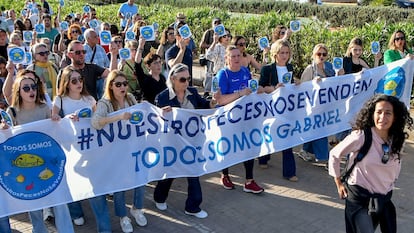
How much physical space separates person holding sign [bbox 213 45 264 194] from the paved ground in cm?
24

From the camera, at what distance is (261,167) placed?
24.1ft

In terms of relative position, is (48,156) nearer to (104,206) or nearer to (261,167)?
(104,206)

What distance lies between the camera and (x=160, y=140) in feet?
18.2

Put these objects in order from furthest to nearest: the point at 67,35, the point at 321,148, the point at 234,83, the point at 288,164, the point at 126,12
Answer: the point at 126,12, the point at 67,35, the point at 321,148, the point at 288,164, the point at 234,83

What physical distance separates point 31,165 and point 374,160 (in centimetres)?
296

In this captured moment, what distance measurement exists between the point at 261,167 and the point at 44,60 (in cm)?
315

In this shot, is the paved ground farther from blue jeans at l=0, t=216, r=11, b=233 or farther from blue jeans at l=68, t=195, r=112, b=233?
blue jeans at l=0, t=216, r=11, b=233

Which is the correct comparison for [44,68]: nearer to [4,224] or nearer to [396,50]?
[4,224]

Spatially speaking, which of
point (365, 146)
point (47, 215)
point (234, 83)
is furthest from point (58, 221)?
point (365, 146)

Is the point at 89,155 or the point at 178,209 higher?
the point at 89,155

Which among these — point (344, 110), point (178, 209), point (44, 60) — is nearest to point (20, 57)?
point (44, 60)

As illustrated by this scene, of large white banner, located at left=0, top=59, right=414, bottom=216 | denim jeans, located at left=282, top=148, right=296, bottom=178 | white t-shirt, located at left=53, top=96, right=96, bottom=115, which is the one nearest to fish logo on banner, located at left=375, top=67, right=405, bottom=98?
large white banner, located at left=0, top=59, right=414, bottom=216

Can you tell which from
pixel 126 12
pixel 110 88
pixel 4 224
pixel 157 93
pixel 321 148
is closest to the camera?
pixel 4 224

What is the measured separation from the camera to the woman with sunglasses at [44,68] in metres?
6.61
